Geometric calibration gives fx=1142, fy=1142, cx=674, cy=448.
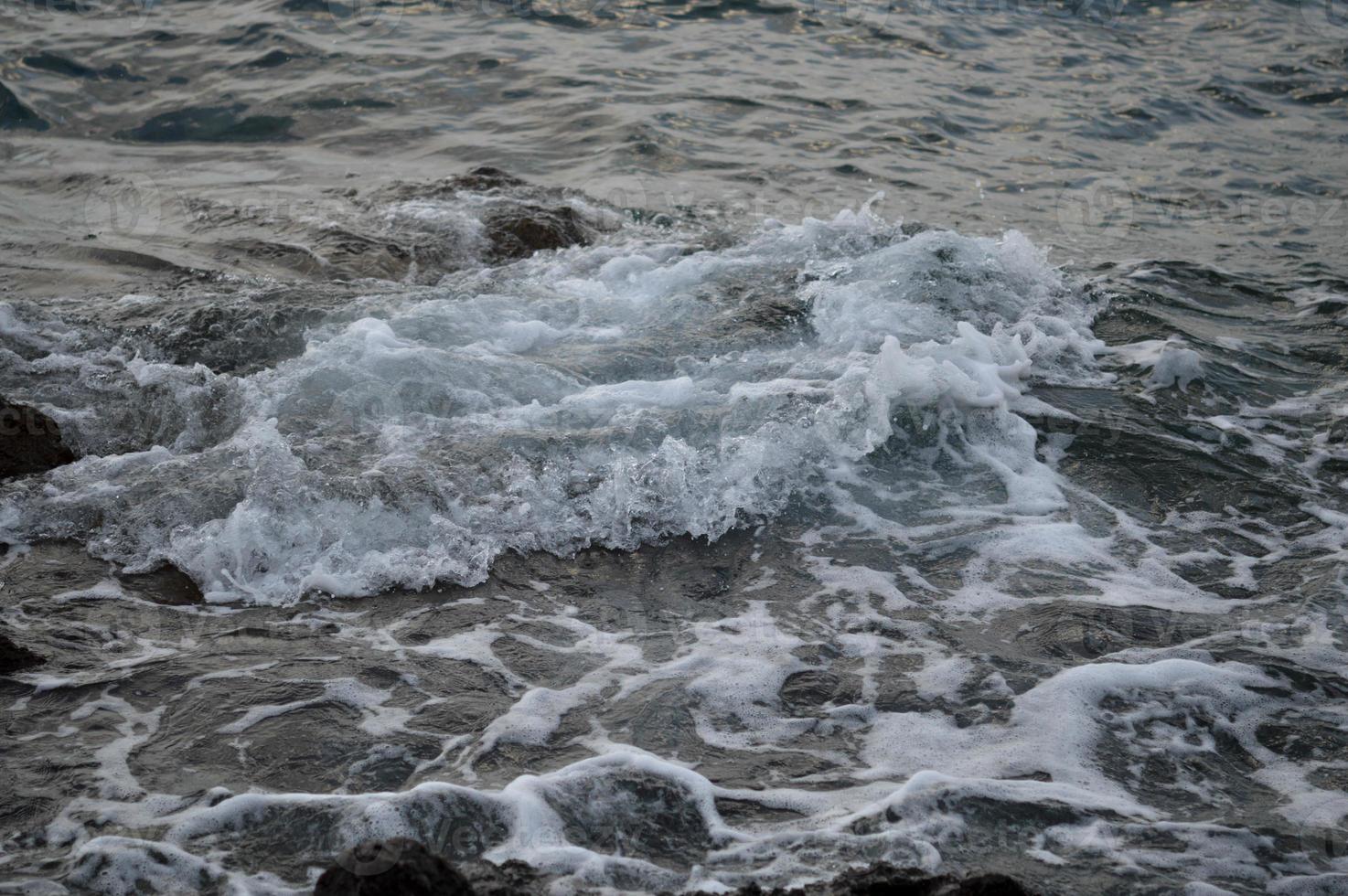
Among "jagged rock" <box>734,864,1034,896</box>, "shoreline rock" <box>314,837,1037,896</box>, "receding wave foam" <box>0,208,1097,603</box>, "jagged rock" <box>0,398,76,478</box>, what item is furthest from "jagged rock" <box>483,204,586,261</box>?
"jagged rock" <box>734,864,1034,896</box>

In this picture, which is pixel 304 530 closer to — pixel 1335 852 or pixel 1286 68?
pixel 1335 852

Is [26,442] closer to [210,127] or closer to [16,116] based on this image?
[210,127]

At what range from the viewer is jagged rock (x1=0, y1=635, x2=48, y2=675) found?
3.49m

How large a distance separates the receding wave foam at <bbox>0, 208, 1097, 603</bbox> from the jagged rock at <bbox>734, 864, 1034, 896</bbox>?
2016mm

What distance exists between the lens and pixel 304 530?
4.35 m

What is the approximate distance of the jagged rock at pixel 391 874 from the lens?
87.8 inches

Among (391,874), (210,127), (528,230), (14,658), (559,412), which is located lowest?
(14,658)

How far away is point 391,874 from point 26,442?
131 inches

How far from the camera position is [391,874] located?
2229 mm

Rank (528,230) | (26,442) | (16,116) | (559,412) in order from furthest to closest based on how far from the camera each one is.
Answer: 1. (16,116)
2. (528,230)
3. (559,412)
4. (26,442)

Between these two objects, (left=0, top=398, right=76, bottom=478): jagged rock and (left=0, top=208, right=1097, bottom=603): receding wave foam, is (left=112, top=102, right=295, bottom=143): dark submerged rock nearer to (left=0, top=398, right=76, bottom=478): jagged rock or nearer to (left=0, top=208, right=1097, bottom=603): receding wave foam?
(left=0, top=208, right=1097, bottom=603): receding wave foam

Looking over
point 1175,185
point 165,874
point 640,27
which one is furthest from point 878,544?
point 640,27

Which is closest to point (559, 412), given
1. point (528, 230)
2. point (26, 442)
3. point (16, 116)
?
point (26, 442)

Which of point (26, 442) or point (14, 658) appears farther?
point (26, 442)
